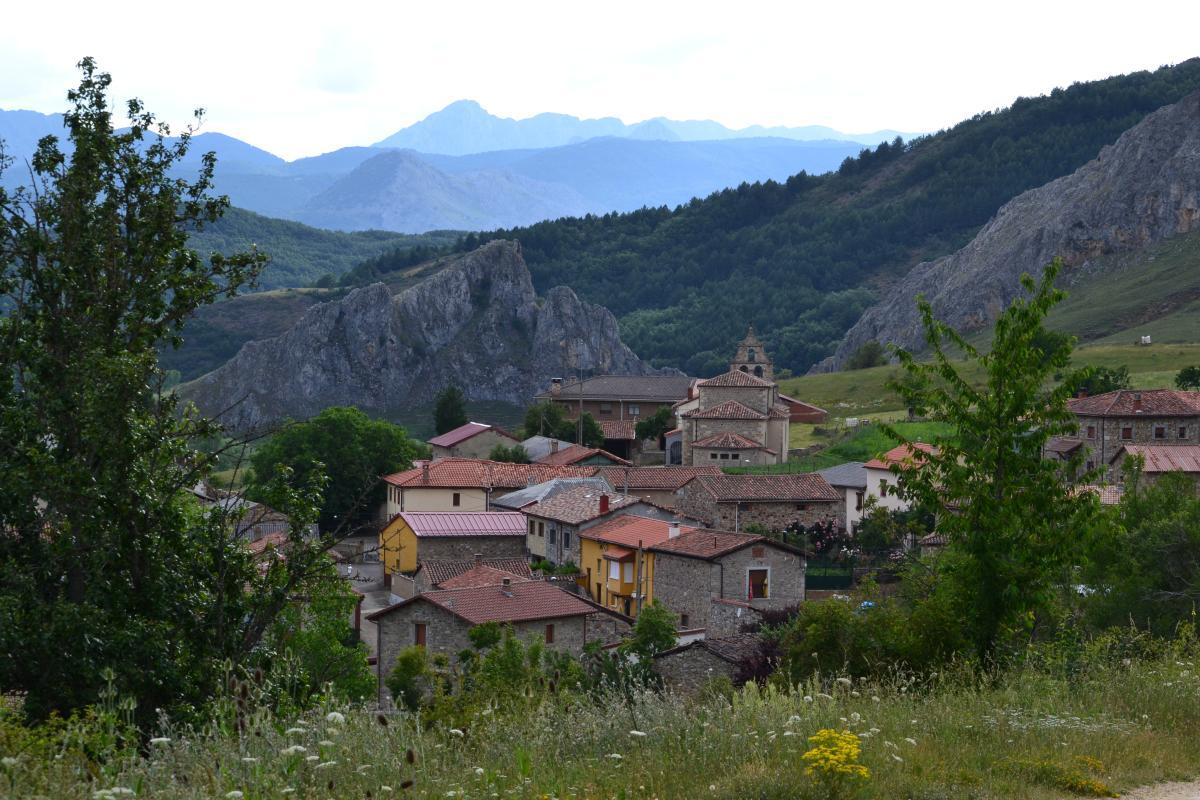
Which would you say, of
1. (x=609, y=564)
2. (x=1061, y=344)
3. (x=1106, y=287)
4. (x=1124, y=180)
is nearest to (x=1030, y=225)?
(x=1124, y=180)

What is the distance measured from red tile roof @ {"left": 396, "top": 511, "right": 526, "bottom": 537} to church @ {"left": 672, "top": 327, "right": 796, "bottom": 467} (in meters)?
16.4

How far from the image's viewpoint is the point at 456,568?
1567 inches

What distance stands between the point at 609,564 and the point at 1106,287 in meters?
105

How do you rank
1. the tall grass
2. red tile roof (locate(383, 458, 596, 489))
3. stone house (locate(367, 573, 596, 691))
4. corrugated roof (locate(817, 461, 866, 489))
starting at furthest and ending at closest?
red tile roof (locate(383, 458, 596, 489)), corrugated roof (locate(817, 461, 866, 489)), stone house (locate(367, 573, 596, 691)), the tall grass

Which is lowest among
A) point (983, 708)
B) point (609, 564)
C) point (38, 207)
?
point (609, 564)

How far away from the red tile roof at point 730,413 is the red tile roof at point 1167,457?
19.5 m

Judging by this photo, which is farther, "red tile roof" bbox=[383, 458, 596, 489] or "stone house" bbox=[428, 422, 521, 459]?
"stone house" bbox=[428, 422, 521, 459]

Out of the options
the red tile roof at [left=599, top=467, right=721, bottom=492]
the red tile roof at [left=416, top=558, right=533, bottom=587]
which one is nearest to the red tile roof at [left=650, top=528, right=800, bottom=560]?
the red tile roof at [left=416, top=558, right=533, bottom=587]

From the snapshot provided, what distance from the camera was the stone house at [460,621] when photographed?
30.4 metres

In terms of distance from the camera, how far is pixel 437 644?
30609 mm

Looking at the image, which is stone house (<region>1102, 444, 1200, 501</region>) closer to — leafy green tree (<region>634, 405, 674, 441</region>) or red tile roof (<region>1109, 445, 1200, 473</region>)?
red tile roof (<region>1109, 445, 1200, 473</region>)

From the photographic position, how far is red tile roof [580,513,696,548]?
40250 mm

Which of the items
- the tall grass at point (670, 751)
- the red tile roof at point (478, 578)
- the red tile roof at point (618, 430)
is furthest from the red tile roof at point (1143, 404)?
the tall grass at point (670, 751)

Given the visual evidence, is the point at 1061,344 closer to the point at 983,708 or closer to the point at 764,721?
the point at 983,708
